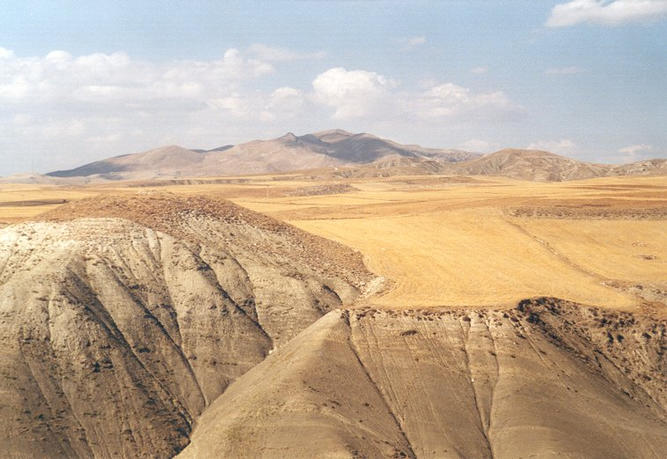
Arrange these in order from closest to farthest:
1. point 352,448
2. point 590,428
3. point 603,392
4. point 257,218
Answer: point 352,448 < point 590,428 < point 603,392 < point 257,218

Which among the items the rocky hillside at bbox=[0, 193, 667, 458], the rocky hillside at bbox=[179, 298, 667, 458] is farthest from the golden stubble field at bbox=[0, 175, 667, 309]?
the rocky hillside at bbox=[0, 193, 667, 458]

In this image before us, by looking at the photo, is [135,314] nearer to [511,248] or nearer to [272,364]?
[272,364]

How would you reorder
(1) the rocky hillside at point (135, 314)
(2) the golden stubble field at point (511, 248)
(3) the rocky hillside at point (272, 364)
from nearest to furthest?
(3) the rocky hillside at point (272, 364) < (1) the rocky hillside at point (135, 314) < (2) the golden stubble field at point (511, 248)

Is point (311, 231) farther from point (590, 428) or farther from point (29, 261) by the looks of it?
point (590, 428)

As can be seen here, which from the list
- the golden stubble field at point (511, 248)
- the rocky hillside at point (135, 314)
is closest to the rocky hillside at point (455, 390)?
the rocky hillside at point (135, 314)

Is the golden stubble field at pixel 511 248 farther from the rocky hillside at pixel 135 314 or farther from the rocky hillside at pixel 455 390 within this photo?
the rocky hillside at pixel 135 314

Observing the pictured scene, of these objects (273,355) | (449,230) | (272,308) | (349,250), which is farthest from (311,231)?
(273,355)

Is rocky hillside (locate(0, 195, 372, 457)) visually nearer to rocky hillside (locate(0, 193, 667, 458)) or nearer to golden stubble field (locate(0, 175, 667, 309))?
rocky hillside (locate(0, 193, 667, 458))

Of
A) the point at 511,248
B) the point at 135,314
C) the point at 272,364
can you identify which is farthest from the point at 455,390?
the point at 511,248
